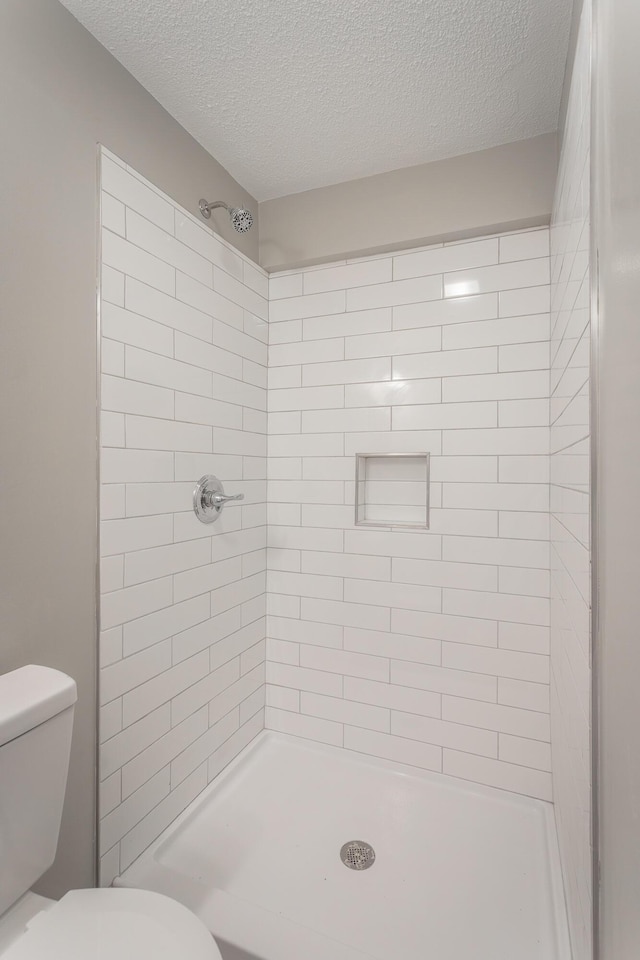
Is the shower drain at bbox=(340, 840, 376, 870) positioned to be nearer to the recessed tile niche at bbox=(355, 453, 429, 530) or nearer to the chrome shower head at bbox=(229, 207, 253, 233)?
the recessed tile niche at bbox=(355, 453, 429, 530)

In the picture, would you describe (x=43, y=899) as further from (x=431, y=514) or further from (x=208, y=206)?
(x=208, y=206)

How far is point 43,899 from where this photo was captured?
98 centimetres

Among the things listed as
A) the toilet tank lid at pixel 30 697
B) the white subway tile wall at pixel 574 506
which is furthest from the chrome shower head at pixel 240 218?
the toilet tank lid at pixel 30 697

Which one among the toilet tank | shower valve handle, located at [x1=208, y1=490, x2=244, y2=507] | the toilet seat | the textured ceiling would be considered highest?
the textured ceiling

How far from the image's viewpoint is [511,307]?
175cm

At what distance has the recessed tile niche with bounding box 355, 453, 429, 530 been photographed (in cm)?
193

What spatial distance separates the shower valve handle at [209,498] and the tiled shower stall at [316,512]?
4 centimetres

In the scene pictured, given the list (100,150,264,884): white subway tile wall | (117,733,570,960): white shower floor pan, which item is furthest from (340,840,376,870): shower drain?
(100,150,264,884): white subway tile wall

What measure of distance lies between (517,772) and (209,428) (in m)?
1.66

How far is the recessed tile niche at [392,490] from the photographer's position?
1.93 meters

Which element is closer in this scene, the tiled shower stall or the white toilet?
the white toilet

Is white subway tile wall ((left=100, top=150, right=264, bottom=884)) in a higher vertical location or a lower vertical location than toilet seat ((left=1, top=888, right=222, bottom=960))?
higher

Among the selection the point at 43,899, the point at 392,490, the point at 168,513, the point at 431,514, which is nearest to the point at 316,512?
the point at 392,490

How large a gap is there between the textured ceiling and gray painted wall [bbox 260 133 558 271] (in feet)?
0.22
